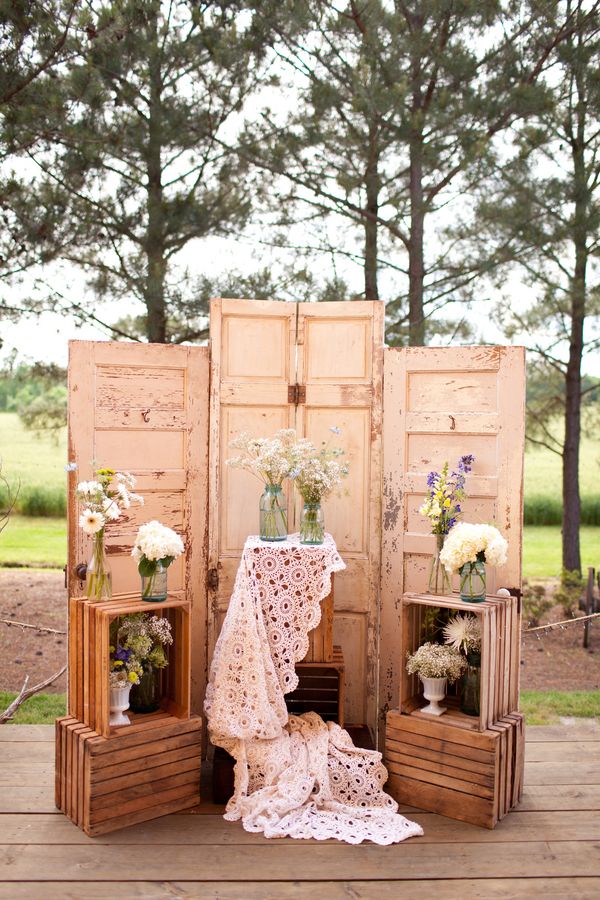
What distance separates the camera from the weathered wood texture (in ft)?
11.7

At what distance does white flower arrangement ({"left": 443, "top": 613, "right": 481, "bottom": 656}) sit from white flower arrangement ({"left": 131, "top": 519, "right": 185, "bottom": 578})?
105 centimetres

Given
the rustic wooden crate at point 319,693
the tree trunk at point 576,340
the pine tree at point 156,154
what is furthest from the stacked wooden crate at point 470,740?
the tree trunk at point 576,340

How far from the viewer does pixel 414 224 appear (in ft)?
19.3

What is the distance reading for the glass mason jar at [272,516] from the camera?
129 inches

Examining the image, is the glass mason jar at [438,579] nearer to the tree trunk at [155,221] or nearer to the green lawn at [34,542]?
the tree trunk at [155,221]

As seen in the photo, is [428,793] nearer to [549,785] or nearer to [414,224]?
[549,785]

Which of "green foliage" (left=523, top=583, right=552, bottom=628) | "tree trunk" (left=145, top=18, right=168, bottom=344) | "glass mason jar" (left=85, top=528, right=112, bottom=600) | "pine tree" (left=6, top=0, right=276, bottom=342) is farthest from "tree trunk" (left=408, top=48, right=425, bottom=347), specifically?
"glass mason jar" (left=85, top=528, right=112, bottom=600)

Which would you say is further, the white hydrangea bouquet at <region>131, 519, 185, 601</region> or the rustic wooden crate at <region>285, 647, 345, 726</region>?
the rustic wooden crate at <region>285, 647, 345, 726</region>

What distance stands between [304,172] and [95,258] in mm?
1570

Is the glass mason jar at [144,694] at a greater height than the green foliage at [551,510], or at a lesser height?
lesser

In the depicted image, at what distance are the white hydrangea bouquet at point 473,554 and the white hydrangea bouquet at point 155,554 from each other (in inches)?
38.6

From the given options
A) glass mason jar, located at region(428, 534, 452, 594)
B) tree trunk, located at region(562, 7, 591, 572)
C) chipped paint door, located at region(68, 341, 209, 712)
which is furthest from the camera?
tree trunk, located at region(562, 7, 591, 572)

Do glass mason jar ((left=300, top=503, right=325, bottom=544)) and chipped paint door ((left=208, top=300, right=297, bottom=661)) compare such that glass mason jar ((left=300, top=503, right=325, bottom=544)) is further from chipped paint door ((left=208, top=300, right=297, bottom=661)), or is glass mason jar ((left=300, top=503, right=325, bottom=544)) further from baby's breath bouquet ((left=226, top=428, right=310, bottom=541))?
chipped paint door ((left=208, top=300, right=297, bottom=661))

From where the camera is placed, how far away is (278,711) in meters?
3.08
